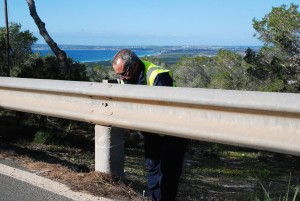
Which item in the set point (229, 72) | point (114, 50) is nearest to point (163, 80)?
point (114, 50)

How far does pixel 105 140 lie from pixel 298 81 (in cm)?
2238

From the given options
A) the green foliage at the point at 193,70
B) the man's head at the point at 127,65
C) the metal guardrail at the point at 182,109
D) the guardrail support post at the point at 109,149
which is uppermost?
the man's head at the point at 127,65

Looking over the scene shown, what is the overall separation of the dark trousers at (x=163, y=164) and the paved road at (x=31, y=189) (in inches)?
24.5

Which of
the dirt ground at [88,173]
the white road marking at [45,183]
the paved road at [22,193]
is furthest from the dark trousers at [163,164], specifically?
the paved road at [22,193]

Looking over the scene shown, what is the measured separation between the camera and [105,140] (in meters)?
4.00

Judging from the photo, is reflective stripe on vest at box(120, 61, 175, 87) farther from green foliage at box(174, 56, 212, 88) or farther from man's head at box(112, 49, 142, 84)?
green foliage at box(174, 56, 212, 88)

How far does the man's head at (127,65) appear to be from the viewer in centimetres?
401

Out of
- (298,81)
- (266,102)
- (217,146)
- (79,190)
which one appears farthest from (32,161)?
(298,81)

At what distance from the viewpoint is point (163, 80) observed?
3.97 meters

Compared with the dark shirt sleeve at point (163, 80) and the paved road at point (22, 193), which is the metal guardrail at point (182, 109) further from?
the paved road at point (22, 193)

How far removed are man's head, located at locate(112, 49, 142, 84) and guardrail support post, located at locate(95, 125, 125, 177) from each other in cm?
46

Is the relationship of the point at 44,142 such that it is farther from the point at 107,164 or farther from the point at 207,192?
the point at 107,164

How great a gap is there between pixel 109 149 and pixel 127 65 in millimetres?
723

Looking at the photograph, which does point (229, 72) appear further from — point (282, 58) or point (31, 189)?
point (31, 189)
